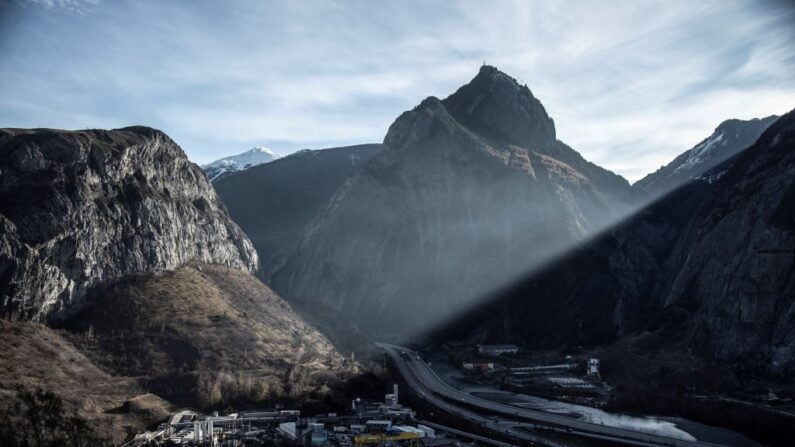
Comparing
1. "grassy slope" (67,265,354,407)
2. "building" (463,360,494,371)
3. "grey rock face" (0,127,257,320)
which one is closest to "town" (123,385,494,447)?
"grassy slope" (67,265,354,407)

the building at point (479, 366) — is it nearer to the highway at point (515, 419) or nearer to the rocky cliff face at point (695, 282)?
the highway at point (515, 419)

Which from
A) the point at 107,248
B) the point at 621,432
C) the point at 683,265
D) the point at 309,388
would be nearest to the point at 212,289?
the point at 107,248

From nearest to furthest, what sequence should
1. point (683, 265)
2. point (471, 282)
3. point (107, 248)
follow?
point (107, 248) < point (683, 265) < point (471, 282)

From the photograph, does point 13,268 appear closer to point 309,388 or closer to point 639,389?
point 309,388

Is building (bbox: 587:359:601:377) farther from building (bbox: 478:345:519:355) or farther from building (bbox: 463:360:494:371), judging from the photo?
building (bbox: 478:345:519:355)

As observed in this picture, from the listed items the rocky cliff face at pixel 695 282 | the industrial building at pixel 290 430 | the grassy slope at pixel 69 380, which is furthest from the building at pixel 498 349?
the grassy slope at pixel 69 380

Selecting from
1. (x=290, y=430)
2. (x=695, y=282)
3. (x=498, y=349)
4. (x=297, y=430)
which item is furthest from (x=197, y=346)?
(x=695, y=282)
